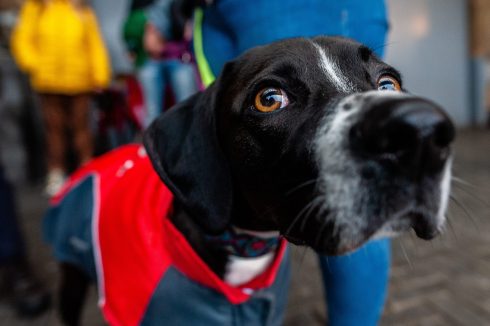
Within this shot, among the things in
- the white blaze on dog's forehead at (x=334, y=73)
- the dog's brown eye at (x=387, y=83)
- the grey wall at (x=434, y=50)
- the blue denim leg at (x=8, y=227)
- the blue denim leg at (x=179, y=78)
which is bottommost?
the grey wall at (x=434, y=50)

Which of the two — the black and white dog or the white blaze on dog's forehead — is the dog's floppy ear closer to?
the black and white dog

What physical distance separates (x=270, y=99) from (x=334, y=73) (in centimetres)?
20

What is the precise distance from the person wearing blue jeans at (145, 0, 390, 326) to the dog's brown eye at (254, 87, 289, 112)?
48 centimetres

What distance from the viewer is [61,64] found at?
221 inches

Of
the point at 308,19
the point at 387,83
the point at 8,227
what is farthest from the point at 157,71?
the point at 387,83

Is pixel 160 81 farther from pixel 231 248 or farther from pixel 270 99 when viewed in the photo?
pixel 270 99

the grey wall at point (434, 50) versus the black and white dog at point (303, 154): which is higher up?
the black and white dog at point (303, 154)

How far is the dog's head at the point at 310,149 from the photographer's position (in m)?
0.99

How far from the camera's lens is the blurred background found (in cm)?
266

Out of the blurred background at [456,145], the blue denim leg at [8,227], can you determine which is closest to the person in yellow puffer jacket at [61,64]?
the blurred background at [456,145]

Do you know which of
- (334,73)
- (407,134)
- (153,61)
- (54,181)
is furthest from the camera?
(54,181)

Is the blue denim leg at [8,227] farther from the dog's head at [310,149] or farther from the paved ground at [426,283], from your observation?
the dog's head at [310,149]

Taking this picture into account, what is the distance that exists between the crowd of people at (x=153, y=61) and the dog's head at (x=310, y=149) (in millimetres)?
315

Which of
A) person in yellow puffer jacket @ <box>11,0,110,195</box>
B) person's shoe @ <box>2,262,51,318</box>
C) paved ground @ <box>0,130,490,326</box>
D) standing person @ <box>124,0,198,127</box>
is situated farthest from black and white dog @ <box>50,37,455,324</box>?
person in yellow puffer jacket @ <box>11,0,110,195</box>
